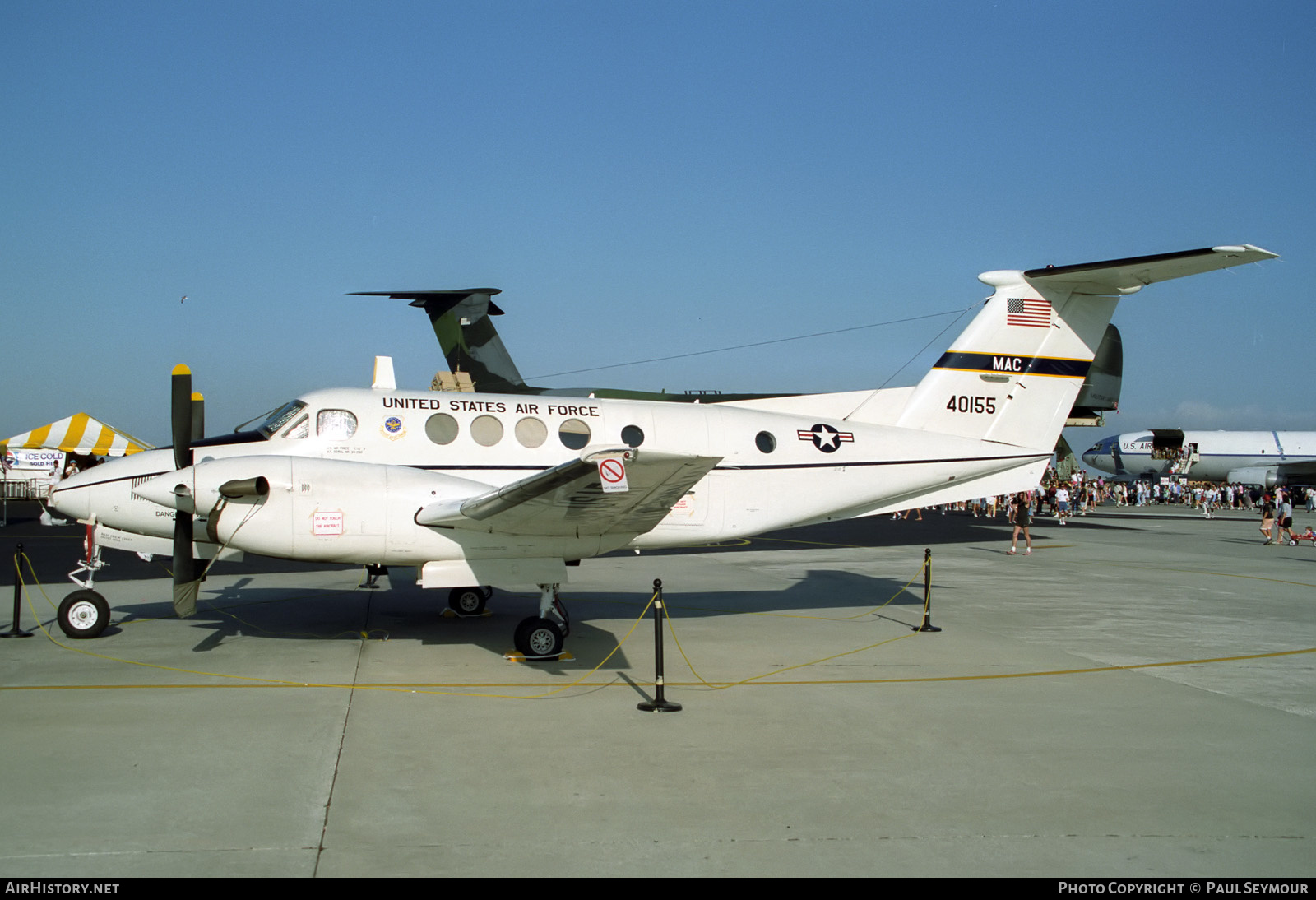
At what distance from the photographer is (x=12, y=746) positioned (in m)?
6.35

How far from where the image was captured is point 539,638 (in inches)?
377

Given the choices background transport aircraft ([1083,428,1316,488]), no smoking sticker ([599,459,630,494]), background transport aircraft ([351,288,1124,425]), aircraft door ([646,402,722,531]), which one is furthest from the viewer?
background transport aircraft ([1083,428,1316,488])

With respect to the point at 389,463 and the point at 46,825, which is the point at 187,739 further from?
the point at 389,463

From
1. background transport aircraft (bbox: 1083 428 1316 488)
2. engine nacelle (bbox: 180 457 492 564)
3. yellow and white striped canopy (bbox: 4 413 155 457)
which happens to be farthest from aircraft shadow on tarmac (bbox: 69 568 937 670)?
background transport aircraft (bbox: 1083 428 1316 488)

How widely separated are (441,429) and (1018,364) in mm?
7933

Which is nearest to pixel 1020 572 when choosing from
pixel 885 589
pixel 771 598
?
pixel 885 589

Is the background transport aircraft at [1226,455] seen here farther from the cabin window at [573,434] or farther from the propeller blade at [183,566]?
the propeller blade at [183,566]

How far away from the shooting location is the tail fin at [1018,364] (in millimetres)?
12727

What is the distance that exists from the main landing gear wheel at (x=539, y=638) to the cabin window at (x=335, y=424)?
310 centimetres

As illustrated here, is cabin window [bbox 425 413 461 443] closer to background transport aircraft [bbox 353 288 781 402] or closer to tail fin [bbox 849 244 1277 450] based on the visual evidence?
tail fin [bbox 849 244 1277 450]

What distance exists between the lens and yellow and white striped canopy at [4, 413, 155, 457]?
3120 centimetres

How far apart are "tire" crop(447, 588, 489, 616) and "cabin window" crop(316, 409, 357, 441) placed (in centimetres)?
277

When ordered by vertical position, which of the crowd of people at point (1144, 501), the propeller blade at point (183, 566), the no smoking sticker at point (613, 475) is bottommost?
the crowd of people at point (1144, 501)

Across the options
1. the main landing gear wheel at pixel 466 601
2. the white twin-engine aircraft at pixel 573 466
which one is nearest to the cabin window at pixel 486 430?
the white twin-engine aircraft at pixel 573 466
